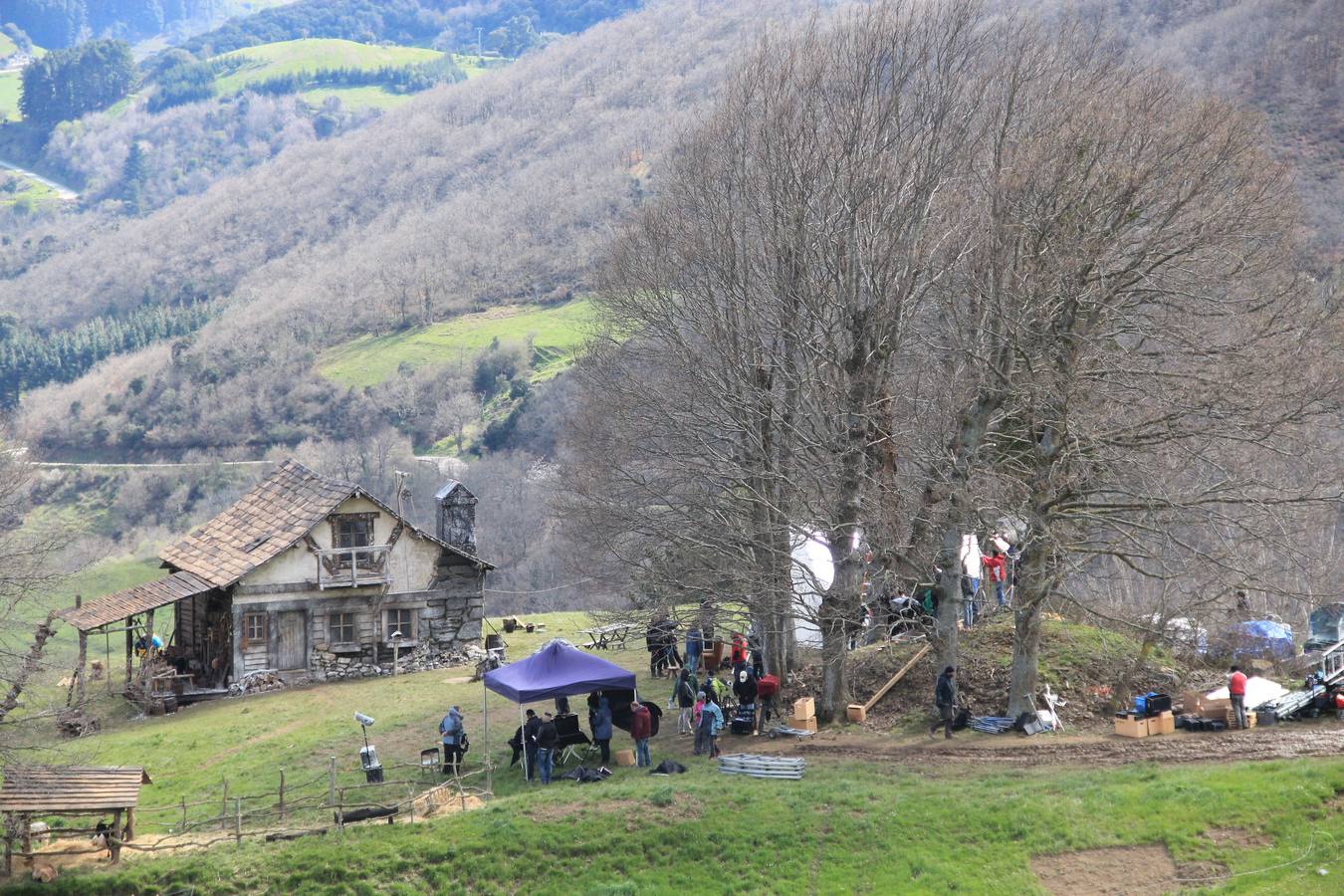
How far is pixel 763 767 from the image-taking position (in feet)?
77.8

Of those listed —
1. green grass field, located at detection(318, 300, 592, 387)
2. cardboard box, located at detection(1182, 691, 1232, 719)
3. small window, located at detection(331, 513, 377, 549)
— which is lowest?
cardboard box, located at detection(1182, 691, 1232, 719)

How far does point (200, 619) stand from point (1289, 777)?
31.0 meters

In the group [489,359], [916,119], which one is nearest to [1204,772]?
[916,119]

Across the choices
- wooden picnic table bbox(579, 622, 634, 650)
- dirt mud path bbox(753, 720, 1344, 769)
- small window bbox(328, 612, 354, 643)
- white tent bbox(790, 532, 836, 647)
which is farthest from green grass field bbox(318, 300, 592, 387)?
dirt mud path bbox(753, 720, 1344, 769)

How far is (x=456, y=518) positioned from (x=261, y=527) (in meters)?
6.13

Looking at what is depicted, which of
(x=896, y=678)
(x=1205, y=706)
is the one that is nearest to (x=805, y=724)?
(x=896, y=678)

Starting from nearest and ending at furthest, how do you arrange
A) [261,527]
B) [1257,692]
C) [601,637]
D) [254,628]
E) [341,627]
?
1. [1257,692]
2. [254,628]
3. [341,627]
4. [601,637]
5. [261,527]

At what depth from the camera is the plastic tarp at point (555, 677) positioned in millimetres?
24234

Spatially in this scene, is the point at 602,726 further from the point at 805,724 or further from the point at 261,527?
the point at 261,527

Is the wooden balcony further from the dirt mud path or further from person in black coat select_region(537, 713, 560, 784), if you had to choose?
the dirt mud path

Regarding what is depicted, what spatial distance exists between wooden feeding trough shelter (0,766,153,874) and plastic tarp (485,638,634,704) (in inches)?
262

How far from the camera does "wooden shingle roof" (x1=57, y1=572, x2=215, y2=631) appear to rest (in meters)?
35.4

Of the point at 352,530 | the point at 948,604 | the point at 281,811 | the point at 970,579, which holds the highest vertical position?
the point at 352,530

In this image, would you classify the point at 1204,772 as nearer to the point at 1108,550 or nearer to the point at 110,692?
the point at 1108,550
